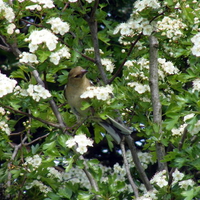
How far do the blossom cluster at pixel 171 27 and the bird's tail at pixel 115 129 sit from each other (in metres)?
0.96

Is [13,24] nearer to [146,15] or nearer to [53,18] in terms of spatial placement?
[53,18]

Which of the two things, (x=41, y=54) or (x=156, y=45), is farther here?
(x=156, y=45)

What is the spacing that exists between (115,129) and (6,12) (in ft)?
5.08

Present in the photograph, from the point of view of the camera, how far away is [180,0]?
356cm

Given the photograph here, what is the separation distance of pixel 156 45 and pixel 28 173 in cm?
172

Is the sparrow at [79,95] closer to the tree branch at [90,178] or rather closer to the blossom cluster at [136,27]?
the tree branch at [90,178]

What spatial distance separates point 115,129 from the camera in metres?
4.47

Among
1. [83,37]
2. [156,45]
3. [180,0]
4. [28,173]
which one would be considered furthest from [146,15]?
[28,173]

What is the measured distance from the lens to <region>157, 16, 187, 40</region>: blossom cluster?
4.35 m

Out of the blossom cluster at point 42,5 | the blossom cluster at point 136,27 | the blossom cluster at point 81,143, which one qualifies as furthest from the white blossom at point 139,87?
the blossom cluster at point 42,5

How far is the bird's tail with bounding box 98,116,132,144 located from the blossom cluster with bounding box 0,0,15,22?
51.1 inches

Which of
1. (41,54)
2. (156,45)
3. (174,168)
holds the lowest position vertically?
(174,168)

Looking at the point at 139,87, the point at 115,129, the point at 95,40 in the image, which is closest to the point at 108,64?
the point at 95,40

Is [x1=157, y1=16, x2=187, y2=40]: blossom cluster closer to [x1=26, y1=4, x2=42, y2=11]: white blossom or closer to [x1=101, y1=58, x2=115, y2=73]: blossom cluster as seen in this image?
[x1=101, y1=58, x2=115, y2=73]: blossom cluster
